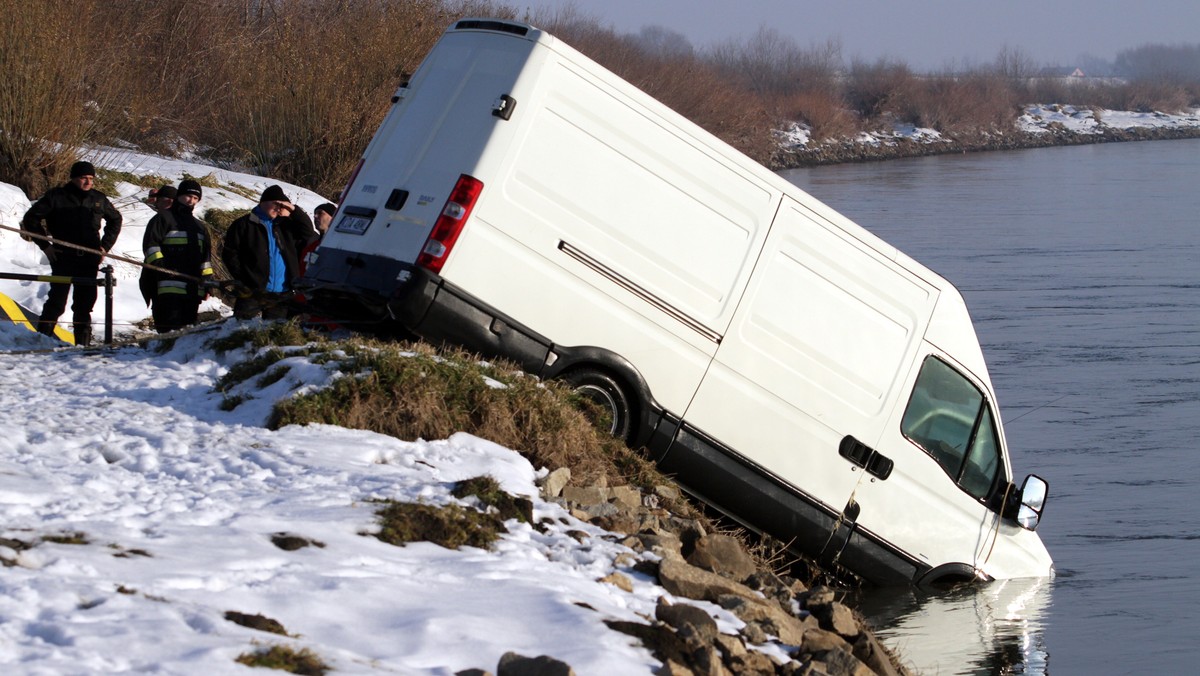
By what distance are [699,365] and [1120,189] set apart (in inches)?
1586

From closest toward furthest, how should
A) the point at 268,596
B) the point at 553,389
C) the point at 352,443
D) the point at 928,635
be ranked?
the point at 268,596 → the point at 352,443 → the point at 553,389 → the point at 928,635

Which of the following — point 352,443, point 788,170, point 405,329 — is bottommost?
point 352,443

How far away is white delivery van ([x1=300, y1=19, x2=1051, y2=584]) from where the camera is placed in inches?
320

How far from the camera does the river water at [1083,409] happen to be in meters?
9.16

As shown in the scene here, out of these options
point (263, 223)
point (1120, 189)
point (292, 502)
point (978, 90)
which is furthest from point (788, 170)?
point (292, 502)

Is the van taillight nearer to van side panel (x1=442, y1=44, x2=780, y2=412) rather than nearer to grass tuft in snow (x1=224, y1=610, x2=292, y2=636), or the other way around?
van side panel (x1=442, y1=44, x2=780, y2=412)

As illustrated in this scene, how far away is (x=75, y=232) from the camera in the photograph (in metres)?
11.6

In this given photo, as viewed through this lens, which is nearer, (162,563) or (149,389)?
(162,563)

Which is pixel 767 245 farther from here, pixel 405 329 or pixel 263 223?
pixel 263 223

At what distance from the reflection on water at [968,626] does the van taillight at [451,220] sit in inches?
137

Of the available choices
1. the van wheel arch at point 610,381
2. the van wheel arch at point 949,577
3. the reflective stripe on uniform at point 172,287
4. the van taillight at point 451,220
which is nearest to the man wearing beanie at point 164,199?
the reflective stripe on uniform at point 172,287

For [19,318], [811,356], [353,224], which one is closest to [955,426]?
[811,356]

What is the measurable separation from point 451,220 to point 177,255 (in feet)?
12.9

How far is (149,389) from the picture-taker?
8258 mm
